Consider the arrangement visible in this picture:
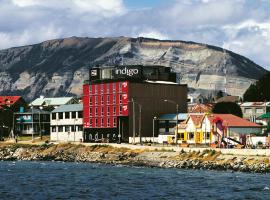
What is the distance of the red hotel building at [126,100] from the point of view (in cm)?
18125

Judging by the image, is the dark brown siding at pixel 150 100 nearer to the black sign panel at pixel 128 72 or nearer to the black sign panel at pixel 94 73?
the black sign panel at pixel 128 72

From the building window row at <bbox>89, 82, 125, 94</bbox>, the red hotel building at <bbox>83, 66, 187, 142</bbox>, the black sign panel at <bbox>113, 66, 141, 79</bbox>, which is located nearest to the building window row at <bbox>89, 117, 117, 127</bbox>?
the red hotel building at <bbox>83, 66, 187, 142</bbox>

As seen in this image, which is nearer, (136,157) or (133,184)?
(133,184)

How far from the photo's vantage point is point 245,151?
11106 centimetres

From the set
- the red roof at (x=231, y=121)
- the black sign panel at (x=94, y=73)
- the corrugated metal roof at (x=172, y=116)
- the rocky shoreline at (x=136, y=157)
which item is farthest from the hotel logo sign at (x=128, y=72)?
the red roof at (x=231, y=121)

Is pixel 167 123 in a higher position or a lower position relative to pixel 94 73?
lower

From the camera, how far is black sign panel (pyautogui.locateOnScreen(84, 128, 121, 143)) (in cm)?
18250

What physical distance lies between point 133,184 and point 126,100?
323 feet

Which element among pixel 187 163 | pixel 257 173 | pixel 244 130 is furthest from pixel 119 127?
pixel 257 173

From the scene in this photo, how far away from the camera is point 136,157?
133000 mm

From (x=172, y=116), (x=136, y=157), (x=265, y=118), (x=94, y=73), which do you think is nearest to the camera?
(x=136, y=157)

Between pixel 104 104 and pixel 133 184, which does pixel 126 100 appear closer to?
pixel 104 104

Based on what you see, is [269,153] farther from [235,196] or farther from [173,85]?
[173,85]

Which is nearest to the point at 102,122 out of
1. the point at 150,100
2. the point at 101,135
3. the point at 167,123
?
the point at 101,135
